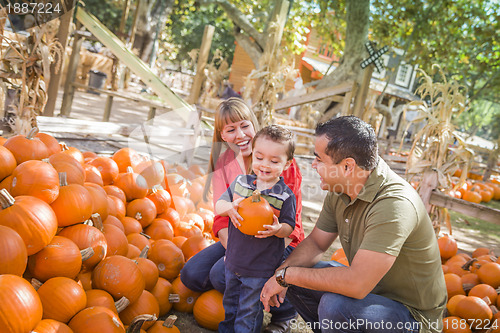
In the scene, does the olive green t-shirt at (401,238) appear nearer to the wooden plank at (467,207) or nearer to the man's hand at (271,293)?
the man's hand at (271,293)

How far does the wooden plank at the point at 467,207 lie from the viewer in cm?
364

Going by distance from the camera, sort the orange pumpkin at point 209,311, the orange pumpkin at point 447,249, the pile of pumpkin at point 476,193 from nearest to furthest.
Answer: the orange pumpkin at point 209,311 → the orange pumpkin at point 447,249 → the pile of pumpkin at point 476,193

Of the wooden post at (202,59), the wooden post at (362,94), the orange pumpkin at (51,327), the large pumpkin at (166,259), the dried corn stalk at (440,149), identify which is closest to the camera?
the orange pumpkin at (51,327)

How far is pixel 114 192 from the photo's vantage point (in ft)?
10.4

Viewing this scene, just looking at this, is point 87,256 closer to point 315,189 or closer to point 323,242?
point 323,242

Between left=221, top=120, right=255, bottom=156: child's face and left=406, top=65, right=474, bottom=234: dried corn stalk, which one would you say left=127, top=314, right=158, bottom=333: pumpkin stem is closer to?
left=221, top=120, right=255, bottom=156: child's face

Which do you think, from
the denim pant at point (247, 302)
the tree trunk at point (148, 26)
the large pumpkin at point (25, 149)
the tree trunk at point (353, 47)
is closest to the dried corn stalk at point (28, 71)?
the large pumpkin at point (25, 149)

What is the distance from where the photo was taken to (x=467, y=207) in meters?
3.83

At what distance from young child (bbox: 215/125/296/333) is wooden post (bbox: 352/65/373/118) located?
4.48 m

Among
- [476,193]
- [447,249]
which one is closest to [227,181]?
[447,249]

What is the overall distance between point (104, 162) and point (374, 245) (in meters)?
2.46

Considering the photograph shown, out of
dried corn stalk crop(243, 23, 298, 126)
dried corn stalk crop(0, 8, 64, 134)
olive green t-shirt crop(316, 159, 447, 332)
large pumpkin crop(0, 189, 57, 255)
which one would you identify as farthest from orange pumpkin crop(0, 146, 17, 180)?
dried corn stalk crop(243, 23, 298, 126)

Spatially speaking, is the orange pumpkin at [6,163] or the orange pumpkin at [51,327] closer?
the orange pumpkin at [51,327]

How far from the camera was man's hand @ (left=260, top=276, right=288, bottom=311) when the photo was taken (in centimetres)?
212
